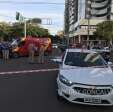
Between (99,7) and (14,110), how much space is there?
444 feet

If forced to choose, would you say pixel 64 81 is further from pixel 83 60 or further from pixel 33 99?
pixel 83 60

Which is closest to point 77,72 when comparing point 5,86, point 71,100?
point 71,100

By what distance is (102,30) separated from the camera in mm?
104688

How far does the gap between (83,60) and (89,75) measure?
2079 mm

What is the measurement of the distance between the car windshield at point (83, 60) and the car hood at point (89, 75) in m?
0.80

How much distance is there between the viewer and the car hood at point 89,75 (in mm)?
9758

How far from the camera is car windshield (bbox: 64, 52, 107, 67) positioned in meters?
11.9

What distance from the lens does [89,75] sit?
10.2 m

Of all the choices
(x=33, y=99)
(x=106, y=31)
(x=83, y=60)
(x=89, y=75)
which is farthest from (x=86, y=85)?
(x=106, y=31)

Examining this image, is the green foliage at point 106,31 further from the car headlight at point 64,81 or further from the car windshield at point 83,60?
the car headlight at point 64,81

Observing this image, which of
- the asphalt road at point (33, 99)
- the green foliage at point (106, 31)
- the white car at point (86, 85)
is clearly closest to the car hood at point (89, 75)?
the white car at point (86, 85)

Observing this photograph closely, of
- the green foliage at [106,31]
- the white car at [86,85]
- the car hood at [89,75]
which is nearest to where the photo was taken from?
the white car at [86,85]

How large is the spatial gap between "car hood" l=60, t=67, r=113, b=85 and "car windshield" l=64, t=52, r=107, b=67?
0.80 meters

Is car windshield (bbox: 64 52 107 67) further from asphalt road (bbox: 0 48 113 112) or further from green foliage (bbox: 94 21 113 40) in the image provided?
green foliage (bbox: 94 21 113 40)
